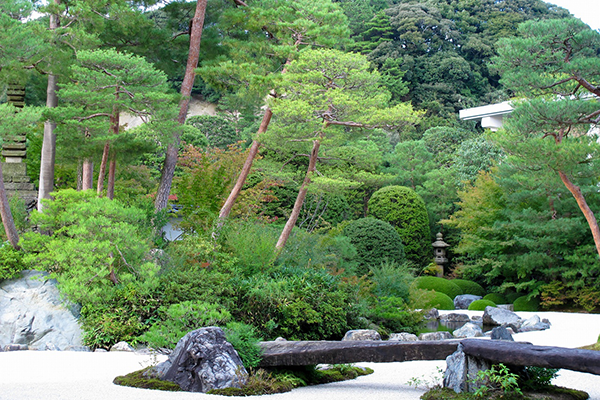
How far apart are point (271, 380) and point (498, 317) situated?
743cm

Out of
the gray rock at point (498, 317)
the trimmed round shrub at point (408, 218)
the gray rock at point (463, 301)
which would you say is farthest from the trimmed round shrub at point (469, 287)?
the gray rock at point (498, 317)

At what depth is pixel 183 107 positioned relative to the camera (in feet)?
33.1

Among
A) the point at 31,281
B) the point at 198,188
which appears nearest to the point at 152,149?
the point at 198,188

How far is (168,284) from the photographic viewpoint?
6.71 metres

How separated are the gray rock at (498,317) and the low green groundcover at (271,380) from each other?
6319 millimetres

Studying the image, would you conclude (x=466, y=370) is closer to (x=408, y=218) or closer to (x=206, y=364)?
(x=206, y=364)

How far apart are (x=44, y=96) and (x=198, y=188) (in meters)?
3.99

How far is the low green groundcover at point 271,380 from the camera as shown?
3861mm

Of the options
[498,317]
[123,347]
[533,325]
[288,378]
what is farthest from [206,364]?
[498,317]

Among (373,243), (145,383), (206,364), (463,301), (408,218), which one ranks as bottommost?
(463,301)

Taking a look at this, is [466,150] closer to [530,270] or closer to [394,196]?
[394,196]

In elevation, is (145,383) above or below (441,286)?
above

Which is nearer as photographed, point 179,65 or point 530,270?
point 179,65

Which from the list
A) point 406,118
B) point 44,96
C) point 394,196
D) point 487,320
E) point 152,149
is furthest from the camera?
point 394,196
